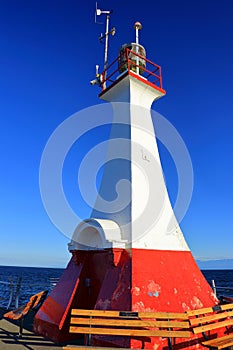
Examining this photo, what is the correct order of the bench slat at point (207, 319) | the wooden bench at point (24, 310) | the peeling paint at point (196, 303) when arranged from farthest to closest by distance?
the wooden bench at point (24, 310) → the peeling paint at point (196, 303) → the bench slat at point (207, 319)

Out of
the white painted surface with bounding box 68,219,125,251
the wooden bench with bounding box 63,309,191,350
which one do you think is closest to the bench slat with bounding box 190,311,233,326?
the wooden bench with bounding box 63,309,191,350

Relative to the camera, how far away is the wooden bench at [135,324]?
16.1 feet

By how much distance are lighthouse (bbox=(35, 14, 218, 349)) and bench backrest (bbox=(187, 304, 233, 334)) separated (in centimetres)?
33

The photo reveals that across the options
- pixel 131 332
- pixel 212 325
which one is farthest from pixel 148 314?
pixel 212 325

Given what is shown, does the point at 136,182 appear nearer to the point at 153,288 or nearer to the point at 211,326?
the point at 153,288

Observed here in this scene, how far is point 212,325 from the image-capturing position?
544cm

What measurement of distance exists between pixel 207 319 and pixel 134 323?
57.5 inches

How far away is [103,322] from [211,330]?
2.34 meters

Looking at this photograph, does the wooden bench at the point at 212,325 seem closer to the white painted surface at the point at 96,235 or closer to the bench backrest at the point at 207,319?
the bench backrest at the point at 207,319

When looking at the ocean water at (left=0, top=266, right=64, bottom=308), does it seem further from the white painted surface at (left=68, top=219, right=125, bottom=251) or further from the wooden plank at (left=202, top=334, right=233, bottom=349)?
the wooden plank at (left=202, top=334, right=233, bottom=349)

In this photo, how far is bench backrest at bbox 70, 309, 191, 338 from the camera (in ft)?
16.2

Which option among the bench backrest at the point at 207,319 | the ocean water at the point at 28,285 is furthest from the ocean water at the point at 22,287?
the bench backrest at the point at 207,319

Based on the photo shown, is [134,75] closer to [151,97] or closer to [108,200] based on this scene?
[151,97]

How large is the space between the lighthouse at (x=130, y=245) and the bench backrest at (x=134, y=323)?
0.22 m
